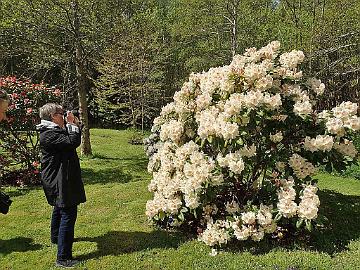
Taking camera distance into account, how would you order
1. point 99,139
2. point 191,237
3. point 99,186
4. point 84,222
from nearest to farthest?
point 191,237
point 84,222
point 99,186
point 99,139

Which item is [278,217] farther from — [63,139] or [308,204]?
[63,139]

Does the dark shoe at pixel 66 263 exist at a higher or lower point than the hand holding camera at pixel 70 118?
lower

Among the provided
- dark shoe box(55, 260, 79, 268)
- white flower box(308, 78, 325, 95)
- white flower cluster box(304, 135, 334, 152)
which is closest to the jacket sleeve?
dark shoe box(55, 260, 79, 268)

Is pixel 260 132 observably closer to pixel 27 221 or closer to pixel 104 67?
pixel 27 221

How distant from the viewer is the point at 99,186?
864 cm

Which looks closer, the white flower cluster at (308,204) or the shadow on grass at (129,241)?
the white flower cluster at (308,204)

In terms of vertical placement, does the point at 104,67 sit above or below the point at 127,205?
above

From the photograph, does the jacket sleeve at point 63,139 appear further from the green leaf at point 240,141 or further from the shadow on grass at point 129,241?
the green leaf at point 240,141

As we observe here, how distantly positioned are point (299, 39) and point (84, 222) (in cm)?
1650

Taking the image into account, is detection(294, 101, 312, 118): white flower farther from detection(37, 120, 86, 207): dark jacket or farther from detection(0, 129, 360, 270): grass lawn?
detection(37, 120, 86, 207): dark jacket

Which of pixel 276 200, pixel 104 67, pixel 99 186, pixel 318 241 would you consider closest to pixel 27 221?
pixel 99 186

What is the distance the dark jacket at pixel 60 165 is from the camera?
174 inches

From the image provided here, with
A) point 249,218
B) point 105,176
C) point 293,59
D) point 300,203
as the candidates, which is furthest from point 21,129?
point 300,203

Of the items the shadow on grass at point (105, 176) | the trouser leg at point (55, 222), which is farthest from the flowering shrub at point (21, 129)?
the trouser leg at point (55, 222)
